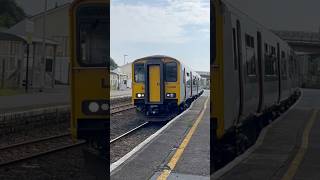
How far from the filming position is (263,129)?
36.6ft

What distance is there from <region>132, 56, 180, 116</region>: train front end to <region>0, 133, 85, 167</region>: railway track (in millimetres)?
5000

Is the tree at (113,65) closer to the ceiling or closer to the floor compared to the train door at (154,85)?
closer to the ceiling

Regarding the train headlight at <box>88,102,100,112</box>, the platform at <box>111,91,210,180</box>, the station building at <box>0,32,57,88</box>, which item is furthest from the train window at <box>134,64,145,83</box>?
the station building at <box>0,32,57,88</box>

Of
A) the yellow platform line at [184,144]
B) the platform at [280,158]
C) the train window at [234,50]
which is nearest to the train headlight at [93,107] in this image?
the yellow platform line at [184,144]

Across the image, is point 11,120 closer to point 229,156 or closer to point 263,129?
point 263,129

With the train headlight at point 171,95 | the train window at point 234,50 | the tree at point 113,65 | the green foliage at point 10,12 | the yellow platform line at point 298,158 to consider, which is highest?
the green foliage at point 10,12

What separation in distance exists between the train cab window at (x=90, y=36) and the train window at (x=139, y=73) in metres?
0.87

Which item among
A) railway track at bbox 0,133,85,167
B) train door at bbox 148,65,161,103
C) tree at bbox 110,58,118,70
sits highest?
tree at bbox 110,58,118,70

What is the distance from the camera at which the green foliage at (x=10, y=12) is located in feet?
201

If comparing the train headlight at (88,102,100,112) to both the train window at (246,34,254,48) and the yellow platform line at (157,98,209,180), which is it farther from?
the train window at (246,34,254,48)

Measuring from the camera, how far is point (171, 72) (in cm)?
358

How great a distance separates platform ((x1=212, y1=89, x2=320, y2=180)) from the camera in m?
6.38

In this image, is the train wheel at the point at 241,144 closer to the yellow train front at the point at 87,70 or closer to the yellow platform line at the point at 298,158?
the yellow platform line at the point at 298,158

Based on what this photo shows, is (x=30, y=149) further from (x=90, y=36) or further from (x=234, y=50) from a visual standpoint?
(x=90, y=36)
